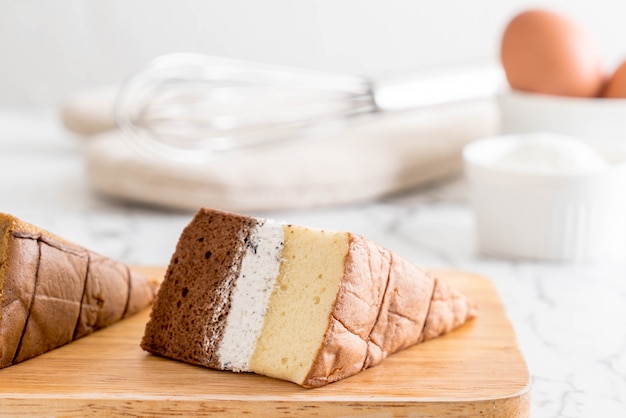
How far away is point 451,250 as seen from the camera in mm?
1561

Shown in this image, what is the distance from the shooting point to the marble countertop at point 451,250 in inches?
42.4

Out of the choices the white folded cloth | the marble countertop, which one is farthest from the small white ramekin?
the white folded cloth

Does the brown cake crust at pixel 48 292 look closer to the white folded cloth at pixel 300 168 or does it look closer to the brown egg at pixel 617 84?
the white folded cloth at pixel 300 168

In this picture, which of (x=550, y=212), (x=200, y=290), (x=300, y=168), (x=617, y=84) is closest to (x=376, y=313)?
(x=200, y=290)

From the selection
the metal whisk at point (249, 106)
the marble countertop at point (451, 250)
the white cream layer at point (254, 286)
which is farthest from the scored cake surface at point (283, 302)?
the metal whisk at point (249, 106)

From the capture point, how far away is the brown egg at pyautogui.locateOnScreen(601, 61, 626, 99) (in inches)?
64.9

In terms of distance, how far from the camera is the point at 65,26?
2.65 m

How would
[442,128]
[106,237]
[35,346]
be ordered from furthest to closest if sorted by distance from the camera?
[442,128]
[106,237]
[35,346]

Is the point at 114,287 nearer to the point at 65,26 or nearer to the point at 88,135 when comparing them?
the point at 88,135

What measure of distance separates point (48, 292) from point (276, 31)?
5.85 ft

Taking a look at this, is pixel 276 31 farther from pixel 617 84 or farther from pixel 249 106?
pixel 617 84

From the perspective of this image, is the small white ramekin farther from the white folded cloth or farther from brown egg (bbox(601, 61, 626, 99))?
the white folded cloth

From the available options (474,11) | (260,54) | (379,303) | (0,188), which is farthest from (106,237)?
(474,11)

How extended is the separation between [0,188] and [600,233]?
1150 mm
